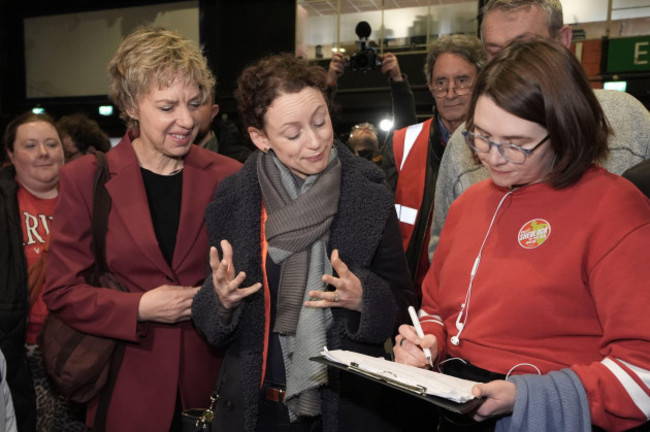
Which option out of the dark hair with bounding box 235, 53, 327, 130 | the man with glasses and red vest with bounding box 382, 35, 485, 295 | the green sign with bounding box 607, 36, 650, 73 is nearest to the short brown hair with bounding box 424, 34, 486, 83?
the man with glasses and red vest with bounding box 382, 35, 485, 295

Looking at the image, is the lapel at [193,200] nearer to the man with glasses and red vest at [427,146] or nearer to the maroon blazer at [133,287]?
the maroon blazer at [133,287]

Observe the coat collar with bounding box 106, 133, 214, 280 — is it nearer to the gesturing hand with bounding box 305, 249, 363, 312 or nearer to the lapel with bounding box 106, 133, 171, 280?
the lapel with bounding box 106, 133, 171, 280

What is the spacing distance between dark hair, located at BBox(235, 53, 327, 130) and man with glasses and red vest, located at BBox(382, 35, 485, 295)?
3.25ft

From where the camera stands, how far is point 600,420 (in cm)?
108

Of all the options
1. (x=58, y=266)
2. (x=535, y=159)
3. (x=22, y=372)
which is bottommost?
(x=22, y=372)

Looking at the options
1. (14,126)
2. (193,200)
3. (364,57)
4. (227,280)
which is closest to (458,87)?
(364,57)

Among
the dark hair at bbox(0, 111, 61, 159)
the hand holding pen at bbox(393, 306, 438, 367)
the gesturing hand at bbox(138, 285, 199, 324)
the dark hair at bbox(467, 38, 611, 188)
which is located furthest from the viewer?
the dark hair at bbox(0, 111, 61, 159)

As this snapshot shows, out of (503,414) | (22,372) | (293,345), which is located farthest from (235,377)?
(22,372)

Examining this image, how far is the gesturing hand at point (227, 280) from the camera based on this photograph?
4.99 feet

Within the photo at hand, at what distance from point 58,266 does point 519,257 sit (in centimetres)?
142

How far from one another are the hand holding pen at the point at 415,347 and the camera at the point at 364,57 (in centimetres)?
232

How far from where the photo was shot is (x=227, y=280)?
154cm

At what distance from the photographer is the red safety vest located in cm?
259

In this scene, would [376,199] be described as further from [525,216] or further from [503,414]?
[503,414]
